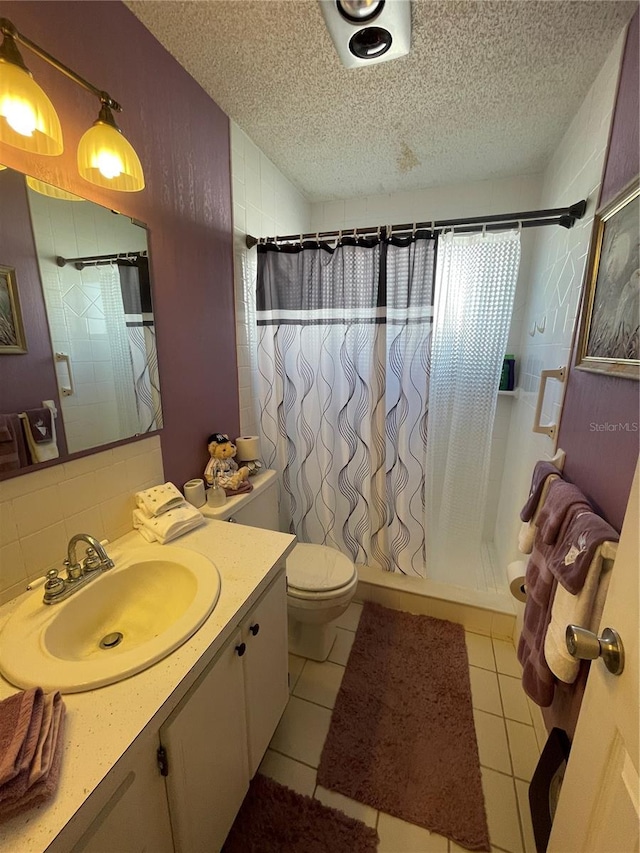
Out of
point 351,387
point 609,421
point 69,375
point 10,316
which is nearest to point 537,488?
point 609,421

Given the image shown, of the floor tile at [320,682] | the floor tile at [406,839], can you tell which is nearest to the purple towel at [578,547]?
the floor tile at [406,839]

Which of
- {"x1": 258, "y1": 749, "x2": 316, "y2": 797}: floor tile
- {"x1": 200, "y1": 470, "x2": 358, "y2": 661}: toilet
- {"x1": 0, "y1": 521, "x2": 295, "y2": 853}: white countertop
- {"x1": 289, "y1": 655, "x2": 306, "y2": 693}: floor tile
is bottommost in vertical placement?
{"x1": 289, "y1": 655, "x2": 306, "y2": 693}: floor tile

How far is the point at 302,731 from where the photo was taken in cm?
132

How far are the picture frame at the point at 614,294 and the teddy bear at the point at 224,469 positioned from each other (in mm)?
1388

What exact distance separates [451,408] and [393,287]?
2.24 ft

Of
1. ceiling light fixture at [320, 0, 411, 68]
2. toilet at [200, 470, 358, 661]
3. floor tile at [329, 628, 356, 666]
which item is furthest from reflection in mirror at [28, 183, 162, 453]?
floor tile at [329, 628, 356, 666]

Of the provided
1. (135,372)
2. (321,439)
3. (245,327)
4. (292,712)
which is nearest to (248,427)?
(321,439)

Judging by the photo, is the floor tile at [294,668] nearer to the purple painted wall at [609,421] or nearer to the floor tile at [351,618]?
the floor tile at [351,618]

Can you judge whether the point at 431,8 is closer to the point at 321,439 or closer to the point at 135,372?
the point at 135,372

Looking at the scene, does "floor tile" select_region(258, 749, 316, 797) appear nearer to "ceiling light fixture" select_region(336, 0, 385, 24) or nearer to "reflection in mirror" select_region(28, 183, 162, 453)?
"reflection in mirror" select_region(28, 183, 162, 453)

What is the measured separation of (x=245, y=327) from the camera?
71.1 inches

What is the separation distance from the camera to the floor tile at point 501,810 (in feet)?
3.35

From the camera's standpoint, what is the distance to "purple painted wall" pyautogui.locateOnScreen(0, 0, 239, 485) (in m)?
0.93

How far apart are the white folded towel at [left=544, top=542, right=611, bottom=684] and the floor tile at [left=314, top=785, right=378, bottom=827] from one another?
2.54 ft
